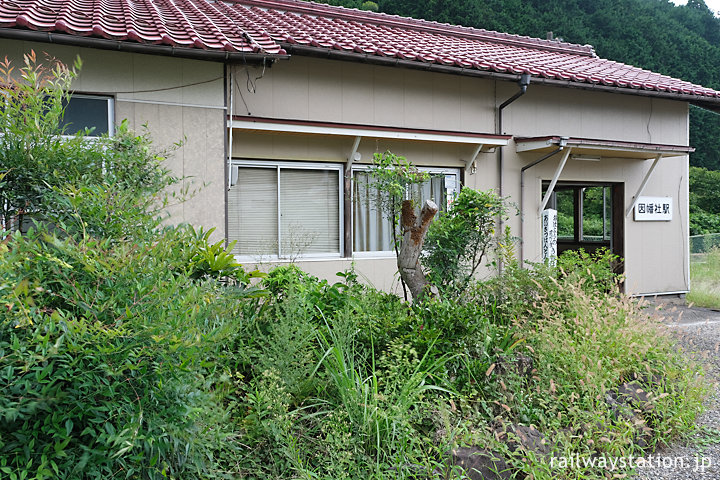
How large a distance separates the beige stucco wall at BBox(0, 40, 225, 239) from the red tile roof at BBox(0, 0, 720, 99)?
0.32 meters

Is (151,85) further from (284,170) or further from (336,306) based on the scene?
(336,306)

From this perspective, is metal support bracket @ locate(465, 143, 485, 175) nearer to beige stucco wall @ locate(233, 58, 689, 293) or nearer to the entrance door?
beige stucco wall @ locate(233, 58, 689, 293)

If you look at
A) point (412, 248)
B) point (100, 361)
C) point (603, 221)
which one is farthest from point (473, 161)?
point (100, 361)

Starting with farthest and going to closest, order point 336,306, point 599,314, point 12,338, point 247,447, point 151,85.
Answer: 1. point 151,85
2. point 599,314
3. point 336,306
4. point 247,447
5. point 12,338

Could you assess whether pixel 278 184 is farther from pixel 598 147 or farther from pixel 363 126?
pixel 598 147

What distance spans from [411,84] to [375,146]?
1.16 m

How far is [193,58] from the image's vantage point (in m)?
6.09

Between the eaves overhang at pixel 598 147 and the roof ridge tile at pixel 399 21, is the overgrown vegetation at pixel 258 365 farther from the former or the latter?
the roof ridge tile at pixel 399 21

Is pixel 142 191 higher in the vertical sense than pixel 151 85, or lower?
lower

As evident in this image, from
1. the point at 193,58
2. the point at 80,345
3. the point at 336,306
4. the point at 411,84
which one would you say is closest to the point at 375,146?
the point at 411,84

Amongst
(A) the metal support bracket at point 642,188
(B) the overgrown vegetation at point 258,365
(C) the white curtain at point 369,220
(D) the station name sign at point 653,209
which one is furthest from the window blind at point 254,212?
(D) the station name sign at point 653,209

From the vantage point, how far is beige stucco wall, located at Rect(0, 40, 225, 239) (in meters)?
5.88

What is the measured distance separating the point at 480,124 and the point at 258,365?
653cm

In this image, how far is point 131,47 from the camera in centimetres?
565
